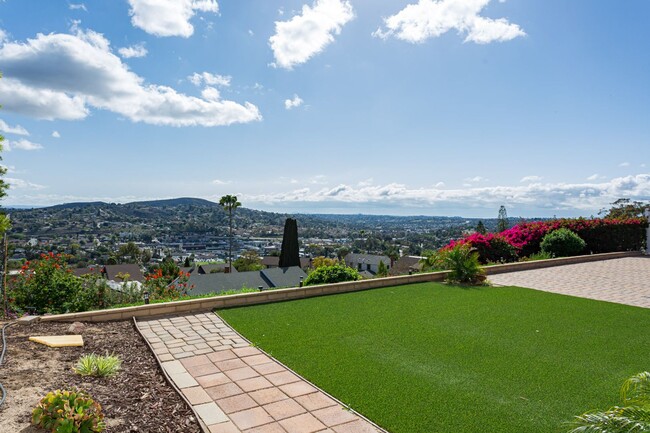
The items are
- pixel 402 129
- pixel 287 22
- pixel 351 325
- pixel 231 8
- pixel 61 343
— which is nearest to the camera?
pixel 61 343

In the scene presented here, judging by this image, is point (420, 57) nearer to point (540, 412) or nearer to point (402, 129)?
point (402, 129)

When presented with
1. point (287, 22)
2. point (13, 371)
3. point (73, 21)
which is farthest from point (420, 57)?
point (13, 371)

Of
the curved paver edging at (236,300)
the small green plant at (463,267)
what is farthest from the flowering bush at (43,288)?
the small green plant at (463,267)

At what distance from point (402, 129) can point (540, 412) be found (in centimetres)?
1485

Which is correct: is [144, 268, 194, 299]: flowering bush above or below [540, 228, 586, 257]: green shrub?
below

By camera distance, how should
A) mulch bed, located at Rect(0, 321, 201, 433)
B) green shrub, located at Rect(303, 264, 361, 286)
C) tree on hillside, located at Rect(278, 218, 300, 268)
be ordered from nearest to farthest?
mulch bed, located at Rect(0, 321, 201, 433)
green shrub, located at Rect(303, 264, 361, 286)
tree on hillside, located at Rect(278, 218, 300, 268)

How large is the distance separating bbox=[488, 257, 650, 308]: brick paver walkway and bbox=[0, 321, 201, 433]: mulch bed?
25.9 ft

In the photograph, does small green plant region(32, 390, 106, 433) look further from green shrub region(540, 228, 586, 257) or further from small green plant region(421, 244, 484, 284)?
green shrub region(540, 228, 586, 257)

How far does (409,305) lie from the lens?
7.07m

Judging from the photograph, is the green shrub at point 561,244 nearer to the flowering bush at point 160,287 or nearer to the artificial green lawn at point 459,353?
the artificial green lawn at point 459,353

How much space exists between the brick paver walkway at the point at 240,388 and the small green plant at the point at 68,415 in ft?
2.69

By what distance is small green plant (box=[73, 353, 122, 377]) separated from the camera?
3974 millimetres

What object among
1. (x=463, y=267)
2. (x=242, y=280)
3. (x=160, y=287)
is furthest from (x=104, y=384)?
(x=242, y=280)

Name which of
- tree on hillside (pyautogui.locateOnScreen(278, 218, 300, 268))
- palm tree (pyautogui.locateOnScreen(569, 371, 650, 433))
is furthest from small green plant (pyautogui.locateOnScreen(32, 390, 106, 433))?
tree on hillside (pyautogui.locateOnScreen(278, 218, 300, 268))
